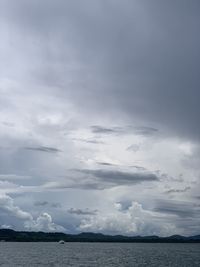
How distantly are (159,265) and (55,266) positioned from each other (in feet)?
136

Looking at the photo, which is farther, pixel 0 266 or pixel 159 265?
pixel 159 265

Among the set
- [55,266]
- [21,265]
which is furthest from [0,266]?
[55,266]

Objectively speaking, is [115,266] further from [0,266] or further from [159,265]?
[0,266]

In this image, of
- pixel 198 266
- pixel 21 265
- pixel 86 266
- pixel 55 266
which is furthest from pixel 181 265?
pixel 21 265

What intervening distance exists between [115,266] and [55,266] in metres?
23.0

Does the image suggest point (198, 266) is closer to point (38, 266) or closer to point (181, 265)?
point (181, 265)

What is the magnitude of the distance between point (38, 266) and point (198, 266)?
204ft

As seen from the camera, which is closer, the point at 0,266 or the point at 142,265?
the point at 0,266

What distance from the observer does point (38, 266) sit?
160 meters

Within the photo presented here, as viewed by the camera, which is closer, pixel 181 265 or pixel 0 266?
pixel 0 266

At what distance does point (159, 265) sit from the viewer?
554ft

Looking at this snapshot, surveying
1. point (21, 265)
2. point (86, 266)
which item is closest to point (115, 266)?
point (86, 266)

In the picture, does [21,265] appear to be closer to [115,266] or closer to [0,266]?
[0,266]

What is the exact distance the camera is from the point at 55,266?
527ft
